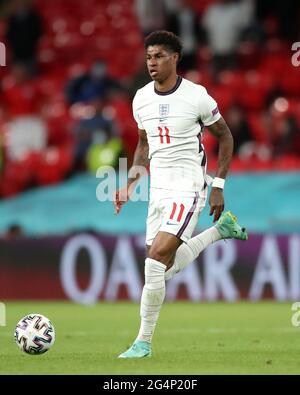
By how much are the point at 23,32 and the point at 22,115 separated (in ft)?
6.83

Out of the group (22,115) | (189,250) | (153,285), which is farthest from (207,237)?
(22,115)

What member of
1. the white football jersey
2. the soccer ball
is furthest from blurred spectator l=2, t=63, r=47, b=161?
the soccer ball

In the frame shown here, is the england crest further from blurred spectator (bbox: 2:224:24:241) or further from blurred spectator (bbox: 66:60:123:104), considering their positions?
blurred spectator (bbox: 66:60:123:104)

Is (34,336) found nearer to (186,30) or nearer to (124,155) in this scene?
(124,155)

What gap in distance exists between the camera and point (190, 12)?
1878cm

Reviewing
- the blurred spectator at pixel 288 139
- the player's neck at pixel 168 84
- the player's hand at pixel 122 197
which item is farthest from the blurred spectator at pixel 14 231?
the player's neck at pixel 168 84

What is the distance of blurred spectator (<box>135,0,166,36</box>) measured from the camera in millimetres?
19094

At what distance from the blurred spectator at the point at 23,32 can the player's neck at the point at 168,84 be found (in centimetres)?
1153

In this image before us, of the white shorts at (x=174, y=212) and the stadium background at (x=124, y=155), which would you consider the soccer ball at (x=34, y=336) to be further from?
the stadium background at (x=124, y=155)

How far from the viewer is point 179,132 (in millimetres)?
8562

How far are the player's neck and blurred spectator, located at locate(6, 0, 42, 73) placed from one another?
11526 millimetres

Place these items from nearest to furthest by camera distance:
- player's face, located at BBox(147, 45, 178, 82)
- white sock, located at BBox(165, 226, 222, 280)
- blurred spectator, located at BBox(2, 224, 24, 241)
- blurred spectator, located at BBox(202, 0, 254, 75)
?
player's face, located at BBox(147, 45, 178, 82) < white sock, located at BBox(165, 226, 222, 280) < blurred spectator, located at BBox(2, 224, 24, 241) < blurred spectator, located at BBox(202, 0, 254, 75)

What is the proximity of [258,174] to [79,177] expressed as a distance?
8.38 feet

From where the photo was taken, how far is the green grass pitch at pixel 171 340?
24.8 feet
